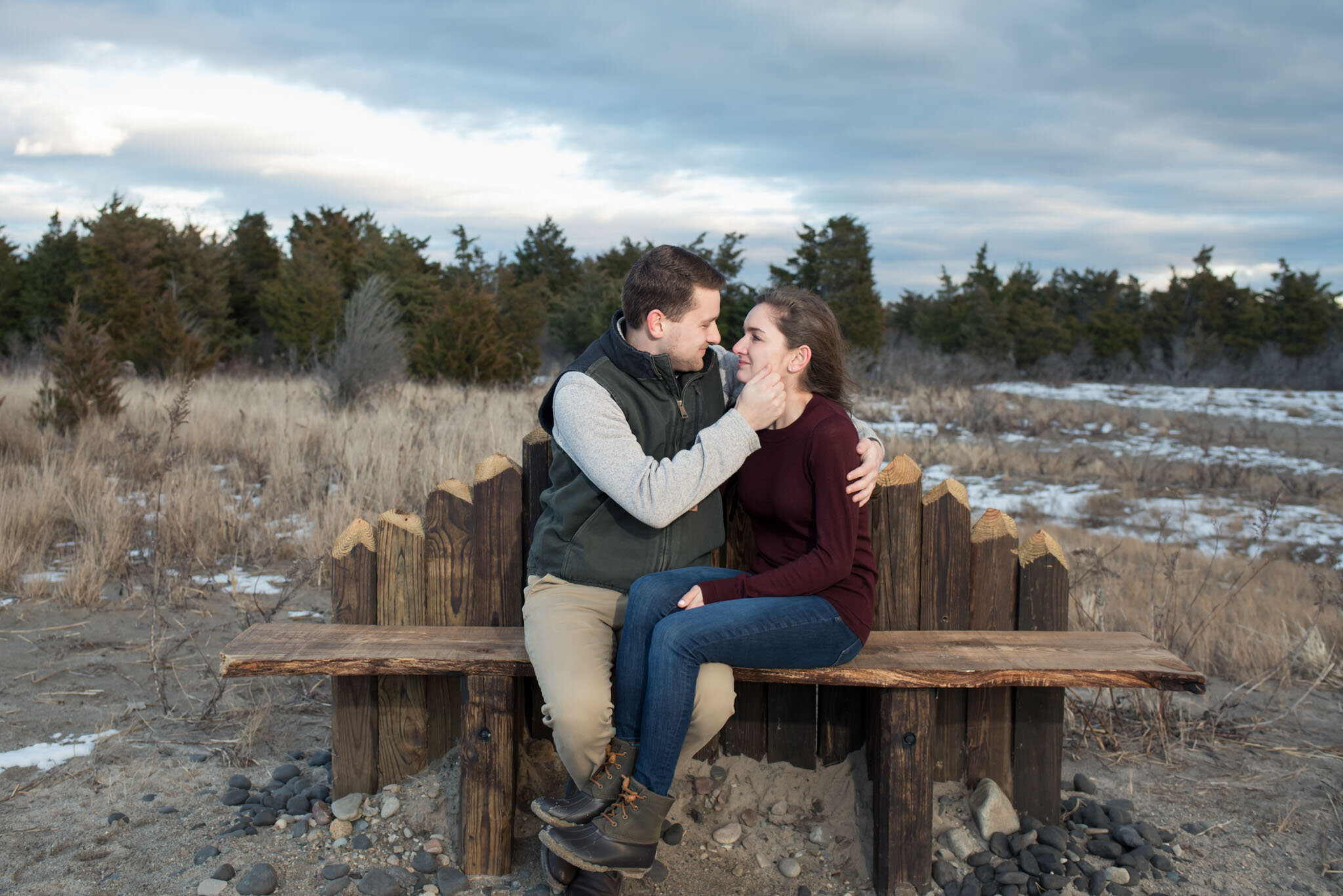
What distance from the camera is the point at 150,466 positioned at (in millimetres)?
6730

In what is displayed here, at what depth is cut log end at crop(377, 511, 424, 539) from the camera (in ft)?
9.52

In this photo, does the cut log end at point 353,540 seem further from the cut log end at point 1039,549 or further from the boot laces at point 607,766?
the cut log end at point 1039,549

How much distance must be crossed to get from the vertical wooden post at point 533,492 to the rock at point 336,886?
706 mm

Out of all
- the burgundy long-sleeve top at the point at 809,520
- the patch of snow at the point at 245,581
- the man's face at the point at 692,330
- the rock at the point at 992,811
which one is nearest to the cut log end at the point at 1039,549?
the burgundy long-sleeve top at the point at 809,520

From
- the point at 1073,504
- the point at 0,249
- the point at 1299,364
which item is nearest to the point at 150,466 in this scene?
the point at 1073,504

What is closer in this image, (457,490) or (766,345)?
(766,345)

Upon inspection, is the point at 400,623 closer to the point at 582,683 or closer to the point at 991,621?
the point at 582,683

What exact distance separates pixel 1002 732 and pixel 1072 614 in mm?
2121

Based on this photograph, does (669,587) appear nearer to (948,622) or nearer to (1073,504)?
(948,622)

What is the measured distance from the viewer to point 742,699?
120 inches

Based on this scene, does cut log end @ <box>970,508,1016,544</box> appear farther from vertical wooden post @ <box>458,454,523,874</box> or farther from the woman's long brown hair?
vertical wooden post @ <box>458,454,523,874</box>

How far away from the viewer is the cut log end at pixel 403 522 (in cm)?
290

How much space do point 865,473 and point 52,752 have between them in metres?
2.90

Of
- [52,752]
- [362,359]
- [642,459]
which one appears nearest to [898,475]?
[642,459]
